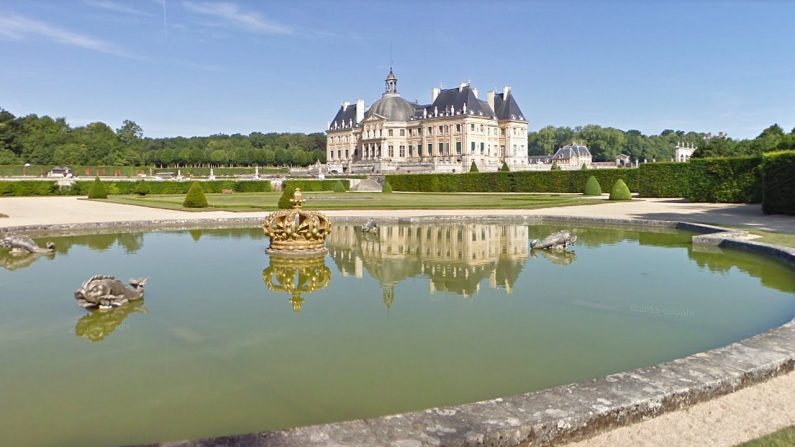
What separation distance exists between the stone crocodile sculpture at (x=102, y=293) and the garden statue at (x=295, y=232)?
3.57 m

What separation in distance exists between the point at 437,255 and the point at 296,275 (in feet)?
8.03

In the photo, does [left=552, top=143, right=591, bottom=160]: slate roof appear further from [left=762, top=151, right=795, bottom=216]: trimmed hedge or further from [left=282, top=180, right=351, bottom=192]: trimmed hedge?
[left=762, top=151, right=795, bottom=216]: trimmed hedge

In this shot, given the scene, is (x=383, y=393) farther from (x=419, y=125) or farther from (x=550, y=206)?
(x=419, y=125)

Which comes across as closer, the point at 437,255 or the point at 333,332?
the point at 333,332

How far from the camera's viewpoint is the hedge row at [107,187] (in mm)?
30422

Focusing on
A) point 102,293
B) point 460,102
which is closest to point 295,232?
point 102,293

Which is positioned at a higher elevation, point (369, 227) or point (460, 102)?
point (460, 102)

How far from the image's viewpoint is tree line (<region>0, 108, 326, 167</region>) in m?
63.2

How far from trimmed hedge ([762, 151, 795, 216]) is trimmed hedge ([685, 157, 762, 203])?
4273 millimetres

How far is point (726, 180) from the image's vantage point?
21.6 meters

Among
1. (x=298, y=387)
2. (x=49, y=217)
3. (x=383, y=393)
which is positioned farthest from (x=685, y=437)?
(x=49, y=217)

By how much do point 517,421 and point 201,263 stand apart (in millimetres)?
6745

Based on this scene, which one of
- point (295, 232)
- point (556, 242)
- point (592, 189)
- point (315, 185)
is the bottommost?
point (556, 242)

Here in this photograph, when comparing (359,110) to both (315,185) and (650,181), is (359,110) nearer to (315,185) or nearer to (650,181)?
(315,185)
